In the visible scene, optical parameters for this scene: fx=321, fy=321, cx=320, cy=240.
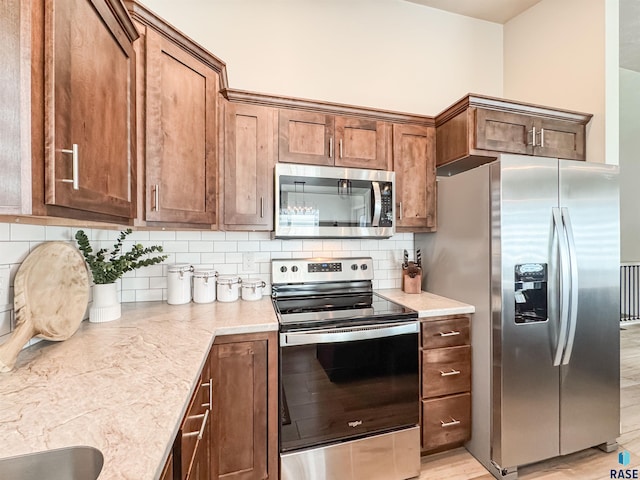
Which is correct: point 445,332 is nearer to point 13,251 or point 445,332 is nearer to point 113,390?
point 113,390

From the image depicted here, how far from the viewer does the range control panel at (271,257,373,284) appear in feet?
7.55

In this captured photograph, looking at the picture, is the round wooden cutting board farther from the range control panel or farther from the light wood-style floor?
the light wood-style floor

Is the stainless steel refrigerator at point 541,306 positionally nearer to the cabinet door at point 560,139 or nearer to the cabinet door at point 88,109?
the cabinet door at point 560,139

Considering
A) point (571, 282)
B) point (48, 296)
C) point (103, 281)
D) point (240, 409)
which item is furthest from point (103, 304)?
point (571, 282)

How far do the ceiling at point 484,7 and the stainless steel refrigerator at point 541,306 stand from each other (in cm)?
172

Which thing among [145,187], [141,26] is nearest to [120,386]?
[145,187]

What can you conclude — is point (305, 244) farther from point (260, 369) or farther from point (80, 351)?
point (80, 351)

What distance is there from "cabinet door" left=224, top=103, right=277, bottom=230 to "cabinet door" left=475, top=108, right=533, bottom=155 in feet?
4.46

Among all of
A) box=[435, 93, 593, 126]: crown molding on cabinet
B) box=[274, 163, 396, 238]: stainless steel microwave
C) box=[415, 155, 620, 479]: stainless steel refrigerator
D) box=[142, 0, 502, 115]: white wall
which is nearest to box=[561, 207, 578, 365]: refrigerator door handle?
box=[415, 155, 620, 479]: stainless steel refrigerator

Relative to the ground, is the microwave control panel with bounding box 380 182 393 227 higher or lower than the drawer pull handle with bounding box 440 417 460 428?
higher

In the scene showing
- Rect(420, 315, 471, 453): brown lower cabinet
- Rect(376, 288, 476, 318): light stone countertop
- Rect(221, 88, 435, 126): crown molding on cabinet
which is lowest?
Rect(420, 315, 471, 453): brown lower cabinet

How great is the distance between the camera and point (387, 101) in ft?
8.74

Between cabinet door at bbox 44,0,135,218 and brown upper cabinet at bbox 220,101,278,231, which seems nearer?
cabinet door at bbox 44,0,135,218

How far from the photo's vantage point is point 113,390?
3.09 ft
